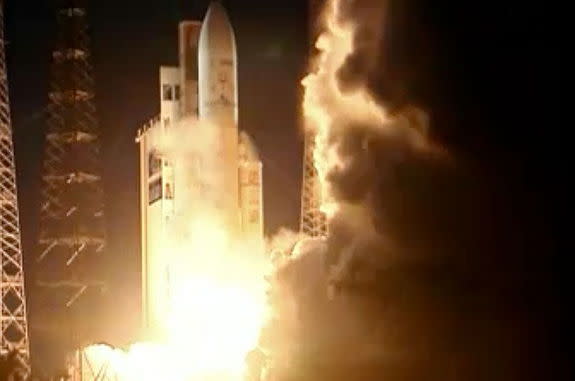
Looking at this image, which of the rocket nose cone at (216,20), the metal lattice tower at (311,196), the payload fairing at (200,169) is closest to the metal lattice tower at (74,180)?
the payload fairing at (200,169)

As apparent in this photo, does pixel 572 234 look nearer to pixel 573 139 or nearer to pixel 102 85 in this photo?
pixel 573 139

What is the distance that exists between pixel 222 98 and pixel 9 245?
27.0ft

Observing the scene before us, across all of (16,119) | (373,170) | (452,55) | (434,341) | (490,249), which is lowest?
(434,341)

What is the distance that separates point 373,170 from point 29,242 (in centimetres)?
1725

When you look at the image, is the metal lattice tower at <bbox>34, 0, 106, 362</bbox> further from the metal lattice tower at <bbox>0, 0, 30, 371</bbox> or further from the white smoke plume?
the white smoke plume

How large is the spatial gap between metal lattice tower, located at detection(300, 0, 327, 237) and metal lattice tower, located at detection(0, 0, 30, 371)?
8439mm

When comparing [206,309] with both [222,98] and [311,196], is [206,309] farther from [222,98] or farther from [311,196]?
[222,98]

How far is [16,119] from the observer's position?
4544 cm

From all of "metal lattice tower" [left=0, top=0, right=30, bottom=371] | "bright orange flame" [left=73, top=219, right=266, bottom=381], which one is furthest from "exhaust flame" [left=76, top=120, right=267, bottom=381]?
"metal lattice tower" [left=0, top=0, right=30, bottom=371]

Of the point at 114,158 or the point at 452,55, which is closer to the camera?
the point at 452,55

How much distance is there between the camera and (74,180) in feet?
133

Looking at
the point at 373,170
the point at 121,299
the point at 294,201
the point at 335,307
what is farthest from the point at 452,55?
the point at 121,299

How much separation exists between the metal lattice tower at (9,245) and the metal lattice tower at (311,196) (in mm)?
8439

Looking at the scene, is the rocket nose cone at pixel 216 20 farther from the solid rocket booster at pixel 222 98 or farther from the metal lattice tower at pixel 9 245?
the metal lattice tower at pixel 9 245
